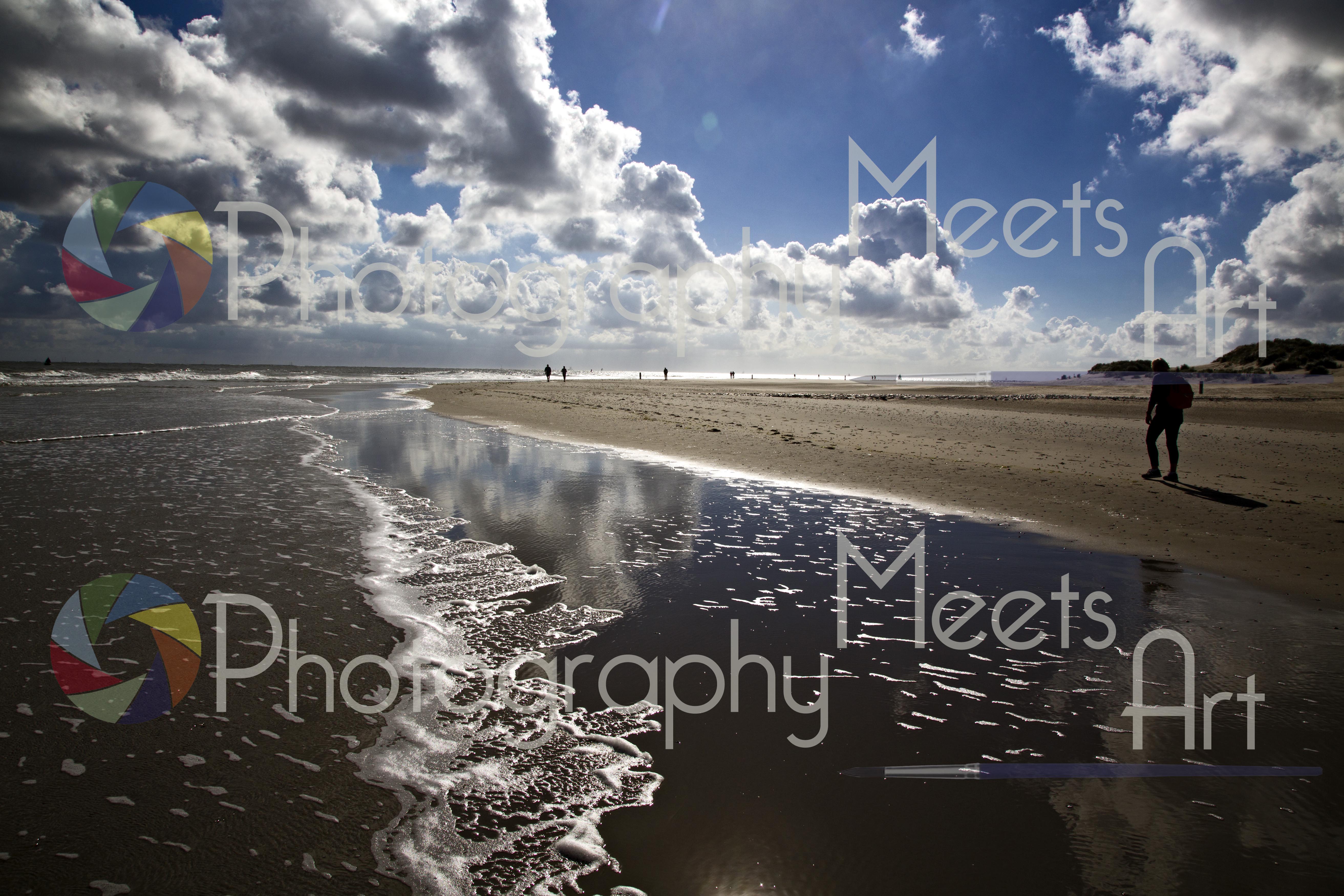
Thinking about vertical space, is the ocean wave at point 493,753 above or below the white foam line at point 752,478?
below

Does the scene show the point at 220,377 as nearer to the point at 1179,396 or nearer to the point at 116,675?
the point at 116,675

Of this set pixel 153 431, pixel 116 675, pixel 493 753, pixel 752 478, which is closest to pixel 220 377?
pixel 153 431

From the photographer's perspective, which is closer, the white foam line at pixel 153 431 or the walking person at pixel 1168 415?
the walking person at pixel 1168 415

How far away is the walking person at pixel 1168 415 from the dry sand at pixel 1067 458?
50 cm

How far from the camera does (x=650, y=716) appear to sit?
4.10 m

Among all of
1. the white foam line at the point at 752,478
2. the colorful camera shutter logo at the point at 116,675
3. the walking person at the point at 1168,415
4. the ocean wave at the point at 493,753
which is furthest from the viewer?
the walking person at the point at 1168,415

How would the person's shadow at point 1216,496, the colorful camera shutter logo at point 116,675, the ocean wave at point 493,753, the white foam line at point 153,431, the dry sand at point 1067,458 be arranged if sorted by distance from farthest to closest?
1. the white foam line at point 153,431
2. the person's shadow at point 1216,496
3. the dry sand at point 1067,458
4. the colorful camera shutter logo at point 116,675
5. the ocean wave at point 493,753

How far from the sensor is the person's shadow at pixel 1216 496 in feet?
34.1

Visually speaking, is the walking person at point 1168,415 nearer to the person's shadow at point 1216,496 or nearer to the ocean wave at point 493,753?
the person's shadow at point 1216,496

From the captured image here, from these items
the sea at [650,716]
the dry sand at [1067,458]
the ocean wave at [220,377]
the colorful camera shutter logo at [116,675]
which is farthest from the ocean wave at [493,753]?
the ocean wave at [220,377]

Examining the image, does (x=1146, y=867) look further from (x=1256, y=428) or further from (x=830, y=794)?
(x=1256, y=428)

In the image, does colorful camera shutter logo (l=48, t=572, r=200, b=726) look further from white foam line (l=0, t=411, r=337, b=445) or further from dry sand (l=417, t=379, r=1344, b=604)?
white foam line (l=0, t=411, r=337, b=445)

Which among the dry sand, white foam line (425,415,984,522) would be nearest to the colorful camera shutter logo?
white foam line (425,415,984,522)

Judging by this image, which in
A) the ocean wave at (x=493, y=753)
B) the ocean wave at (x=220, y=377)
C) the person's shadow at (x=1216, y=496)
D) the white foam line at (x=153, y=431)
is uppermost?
the ocean wave at (x=220, y=377)
